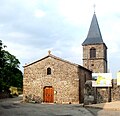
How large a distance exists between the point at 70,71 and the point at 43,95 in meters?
4.31

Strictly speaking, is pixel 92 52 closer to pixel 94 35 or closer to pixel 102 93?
pixel 94 35

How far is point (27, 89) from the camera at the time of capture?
115 feet

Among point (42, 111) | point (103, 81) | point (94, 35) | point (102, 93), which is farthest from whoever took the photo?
point (94, 35)

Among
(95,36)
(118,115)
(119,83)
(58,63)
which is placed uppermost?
(95,36)

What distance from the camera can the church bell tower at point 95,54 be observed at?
51.5 m

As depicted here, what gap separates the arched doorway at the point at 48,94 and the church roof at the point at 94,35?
21.0 metres

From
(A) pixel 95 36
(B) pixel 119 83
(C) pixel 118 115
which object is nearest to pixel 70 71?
(B) pixel 119 83

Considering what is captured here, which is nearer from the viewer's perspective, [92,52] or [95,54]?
[95,54]

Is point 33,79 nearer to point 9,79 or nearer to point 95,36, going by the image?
point 9,79

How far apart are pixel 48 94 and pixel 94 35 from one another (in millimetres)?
24249

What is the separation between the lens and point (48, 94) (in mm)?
34125

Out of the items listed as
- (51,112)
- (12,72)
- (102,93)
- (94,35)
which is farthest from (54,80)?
(94,35)

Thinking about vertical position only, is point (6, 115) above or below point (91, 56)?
below

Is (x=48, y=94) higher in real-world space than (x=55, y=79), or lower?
lower
